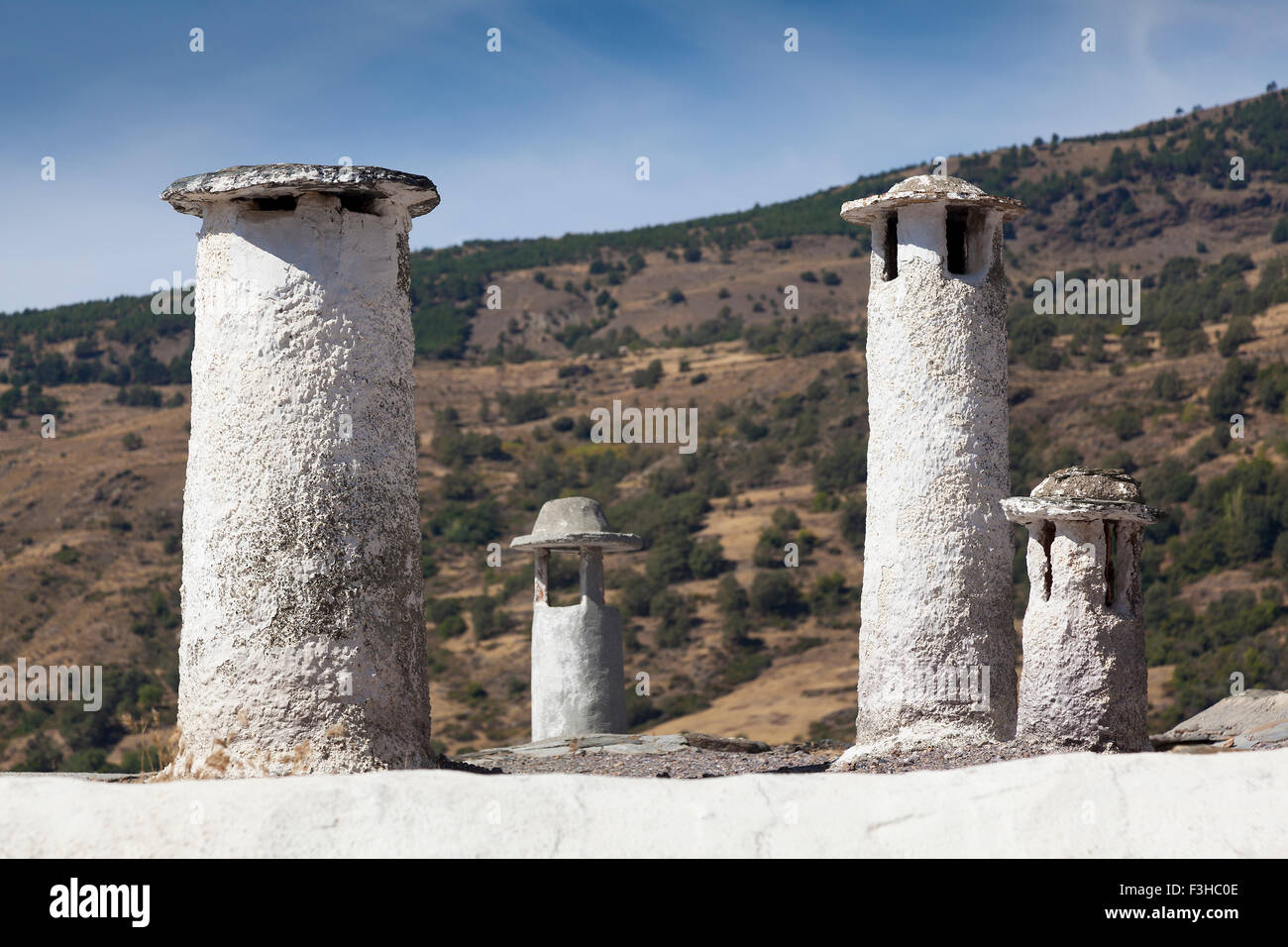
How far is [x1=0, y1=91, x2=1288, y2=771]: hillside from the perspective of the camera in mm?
29328

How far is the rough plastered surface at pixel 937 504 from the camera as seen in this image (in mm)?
10875

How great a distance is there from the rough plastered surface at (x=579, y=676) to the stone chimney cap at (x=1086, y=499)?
5.89 m

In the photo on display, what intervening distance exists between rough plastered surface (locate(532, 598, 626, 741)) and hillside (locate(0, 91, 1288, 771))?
36.7 feet

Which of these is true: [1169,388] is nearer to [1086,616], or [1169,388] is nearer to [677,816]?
[1086,616]

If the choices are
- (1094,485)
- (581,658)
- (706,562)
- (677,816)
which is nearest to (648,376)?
(706,562)

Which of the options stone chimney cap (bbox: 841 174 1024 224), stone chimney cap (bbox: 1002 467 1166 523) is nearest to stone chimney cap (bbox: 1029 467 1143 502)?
stone chimney cap (bbox: 1002 467 1166 523)

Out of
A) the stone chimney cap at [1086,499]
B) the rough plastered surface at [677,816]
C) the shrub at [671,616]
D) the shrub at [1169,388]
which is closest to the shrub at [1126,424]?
the shrub at [1169,388]

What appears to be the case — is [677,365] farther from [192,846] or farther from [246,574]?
[192,846]

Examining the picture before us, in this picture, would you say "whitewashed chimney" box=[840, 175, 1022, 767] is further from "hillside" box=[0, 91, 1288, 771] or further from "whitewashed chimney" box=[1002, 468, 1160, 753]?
"hillside" box=[0, 91, 1288, 771]

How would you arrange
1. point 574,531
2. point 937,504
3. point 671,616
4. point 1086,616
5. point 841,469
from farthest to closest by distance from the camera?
point 841,469 < point 671,616 < point 574,531 < point 937,504 < point 1086,616

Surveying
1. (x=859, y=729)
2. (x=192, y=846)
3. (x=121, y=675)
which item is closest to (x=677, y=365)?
(x=121, y=675)

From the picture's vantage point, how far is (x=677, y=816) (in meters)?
5.78

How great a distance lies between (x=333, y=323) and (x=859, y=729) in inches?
189

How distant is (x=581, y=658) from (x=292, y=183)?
7.48m
